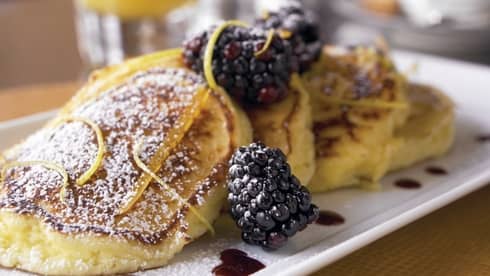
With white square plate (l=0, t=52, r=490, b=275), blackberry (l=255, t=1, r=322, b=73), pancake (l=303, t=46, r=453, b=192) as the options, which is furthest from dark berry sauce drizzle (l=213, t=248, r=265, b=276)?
blackberry (l=255, t=1, r=322, b=73)

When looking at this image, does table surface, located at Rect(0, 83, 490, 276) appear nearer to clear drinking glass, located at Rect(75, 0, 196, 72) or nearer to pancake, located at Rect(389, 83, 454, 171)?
pancake, located at Rect(389, 83, 454, 171)

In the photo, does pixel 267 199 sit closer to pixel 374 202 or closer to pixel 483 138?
pixel 374 202

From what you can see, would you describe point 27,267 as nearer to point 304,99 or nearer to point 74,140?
point 74,140

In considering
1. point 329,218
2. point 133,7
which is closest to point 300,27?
point 329,218

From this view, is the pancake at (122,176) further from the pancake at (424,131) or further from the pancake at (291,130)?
the pancake at (424,131)

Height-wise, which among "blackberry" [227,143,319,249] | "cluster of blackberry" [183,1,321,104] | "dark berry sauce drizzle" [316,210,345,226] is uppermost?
"cluster of blackberry" [183,1,321,104]

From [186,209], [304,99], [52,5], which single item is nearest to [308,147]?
[304,99]

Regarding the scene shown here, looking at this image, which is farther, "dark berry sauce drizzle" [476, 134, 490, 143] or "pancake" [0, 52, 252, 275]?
"dark berry sauce drizzle" [476, 134, 490, 143]
